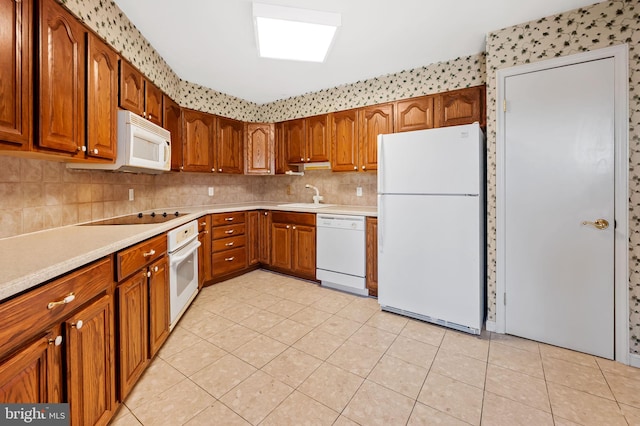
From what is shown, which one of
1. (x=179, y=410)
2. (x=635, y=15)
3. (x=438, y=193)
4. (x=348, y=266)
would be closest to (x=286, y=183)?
(x=348, y=266)

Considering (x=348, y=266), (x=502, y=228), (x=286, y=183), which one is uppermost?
(x=286, y=183)

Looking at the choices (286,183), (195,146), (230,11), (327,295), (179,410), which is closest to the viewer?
(179,410)

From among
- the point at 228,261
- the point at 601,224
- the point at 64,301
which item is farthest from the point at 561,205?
the point at 228,261

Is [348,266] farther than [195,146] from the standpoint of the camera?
No

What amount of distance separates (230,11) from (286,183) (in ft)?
8.41

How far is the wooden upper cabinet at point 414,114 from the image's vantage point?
2893mm

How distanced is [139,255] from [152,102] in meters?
1.64

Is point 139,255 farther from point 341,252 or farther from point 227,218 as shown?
point 341,252

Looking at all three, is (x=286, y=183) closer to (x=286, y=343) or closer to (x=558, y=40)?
(x=286, y=343)

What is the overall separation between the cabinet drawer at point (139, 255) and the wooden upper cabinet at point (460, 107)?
2.64m

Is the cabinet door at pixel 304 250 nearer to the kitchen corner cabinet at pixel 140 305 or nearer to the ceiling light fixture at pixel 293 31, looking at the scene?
the kitchen corner cabinet at pixel 140 305

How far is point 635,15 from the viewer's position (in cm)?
186

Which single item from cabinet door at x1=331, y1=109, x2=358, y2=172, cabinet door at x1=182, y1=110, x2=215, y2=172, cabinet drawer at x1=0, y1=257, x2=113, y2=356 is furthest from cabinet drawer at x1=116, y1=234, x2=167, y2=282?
cabinet door at x1=331, y1=109, x2=358, y2=172

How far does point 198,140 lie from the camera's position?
345cm
